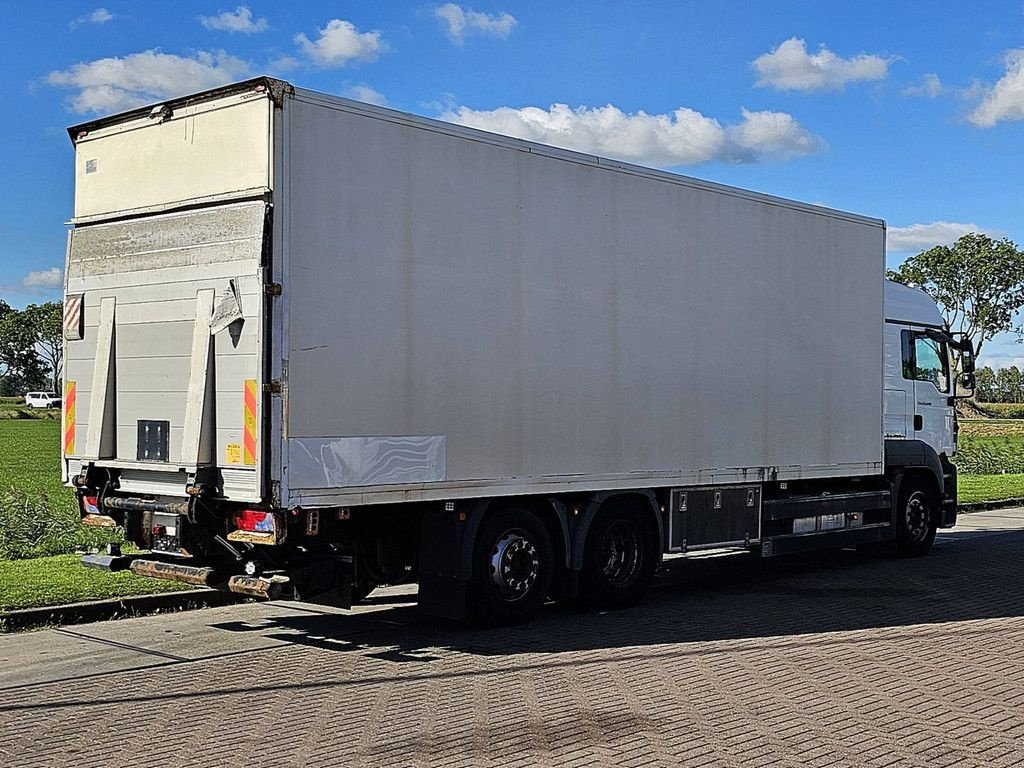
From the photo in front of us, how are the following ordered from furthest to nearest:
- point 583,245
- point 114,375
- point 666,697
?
point 583,245 < point 114,375 < point 666,697

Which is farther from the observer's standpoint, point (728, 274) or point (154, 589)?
point (728, 274)

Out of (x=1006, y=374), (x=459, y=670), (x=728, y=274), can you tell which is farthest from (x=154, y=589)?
(x=1006, y=374)

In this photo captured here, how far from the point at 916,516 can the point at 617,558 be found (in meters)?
5.95

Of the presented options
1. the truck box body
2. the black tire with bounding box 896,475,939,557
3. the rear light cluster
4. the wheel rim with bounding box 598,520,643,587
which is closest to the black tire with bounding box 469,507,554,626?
the truck box body

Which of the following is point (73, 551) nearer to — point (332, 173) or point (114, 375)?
point (114, 375)

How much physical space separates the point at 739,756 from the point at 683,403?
5694mm

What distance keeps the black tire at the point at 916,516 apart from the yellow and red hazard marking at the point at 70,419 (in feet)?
32.3

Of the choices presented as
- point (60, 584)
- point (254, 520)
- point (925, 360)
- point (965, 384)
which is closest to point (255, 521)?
point (254, 520)

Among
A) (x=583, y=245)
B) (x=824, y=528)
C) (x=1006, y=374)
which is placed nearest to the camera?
(x=583, y=245)

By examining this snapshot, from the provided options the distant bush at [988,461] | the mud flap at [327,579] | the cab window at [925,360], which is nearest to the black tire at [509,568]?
the mud flap at [327,579]

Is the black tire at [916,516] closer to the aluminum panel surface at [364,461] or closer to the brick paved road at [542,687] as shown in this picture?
the brick paved road at [542,687]

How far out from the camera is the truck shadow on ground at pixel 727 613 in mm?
10336

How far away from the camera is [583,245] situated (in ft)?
37.2

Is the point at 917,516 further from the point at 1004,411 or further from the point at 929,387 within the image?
the point at 1004,411
